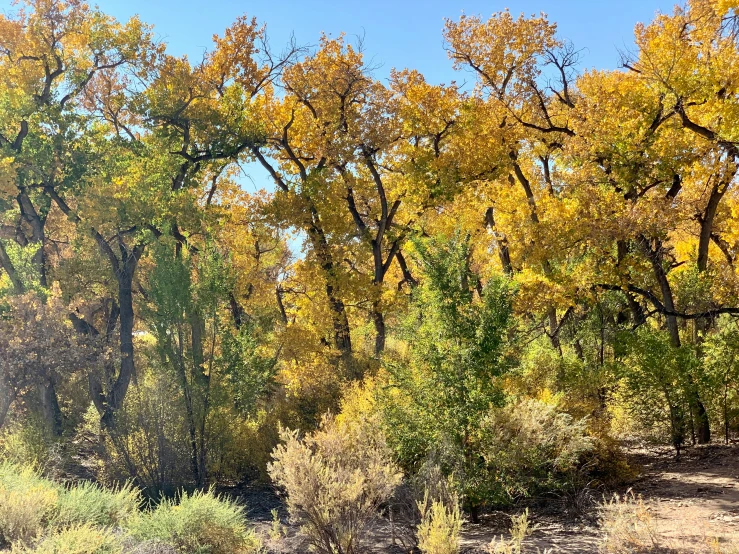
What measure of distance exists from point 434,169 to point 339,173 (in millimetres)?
3787

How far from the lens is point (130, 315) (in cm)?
1470

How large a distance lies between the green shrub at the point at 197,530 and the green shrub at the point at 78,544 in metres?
0.58

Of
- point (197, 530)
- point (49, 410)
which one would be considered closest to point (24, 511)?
point (197, 530)

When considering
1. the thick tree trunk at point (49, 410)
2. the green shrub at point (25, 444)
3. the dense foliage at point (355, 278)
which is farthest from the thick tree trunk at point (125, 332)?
the green shrub at point (25, 444)

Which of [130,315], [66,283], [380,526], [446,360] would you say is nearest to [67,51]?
[66,283]

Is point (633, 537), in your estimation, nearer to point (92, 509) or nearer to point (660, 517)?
point (660, 517)

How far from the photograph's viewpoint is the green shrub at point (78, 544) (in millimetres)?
4902

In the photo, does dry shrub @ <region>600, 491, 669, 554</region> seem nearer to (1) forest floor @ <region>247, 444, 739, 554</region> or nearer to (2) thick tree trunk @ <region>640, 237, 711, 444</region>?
(1) forest floor @ <region>247, 444, 739, 554</region>

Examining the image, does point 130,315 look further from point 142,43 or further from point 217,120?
point 142,43

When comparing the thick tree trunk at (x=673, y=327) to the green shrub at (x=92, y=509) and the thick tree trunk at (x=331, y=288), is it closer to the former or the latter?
the thick tree trunk at (x=331, y=288)

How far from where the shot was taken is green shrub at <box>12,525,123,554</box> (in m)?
4.90

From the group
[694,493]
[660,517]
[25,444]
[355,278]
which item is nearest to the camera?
[660,517]

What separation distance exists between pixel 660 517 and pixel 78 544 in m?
6.94

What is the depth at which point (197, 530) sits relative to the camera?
6.19 meters
